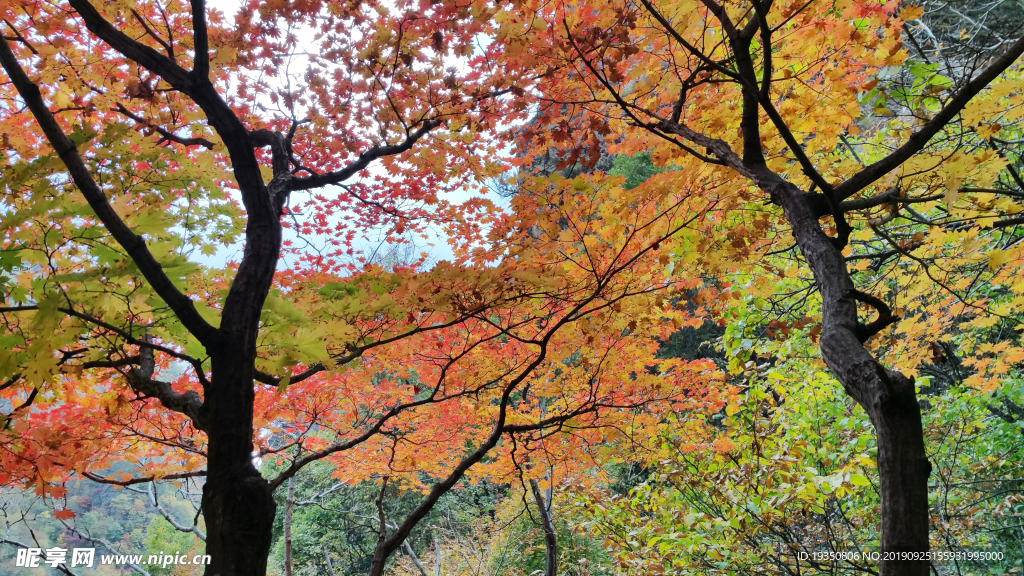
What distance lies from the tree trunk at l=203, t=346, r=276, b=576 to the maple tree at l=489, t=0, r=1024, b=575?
197cm

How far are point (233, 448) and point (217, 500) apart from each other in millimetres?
189

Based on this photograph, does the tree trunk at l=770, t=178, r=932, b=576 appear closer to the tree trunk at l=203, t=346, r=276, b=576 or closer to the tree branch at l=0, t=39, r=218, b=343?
the tree trunk at l=203, t=346, r=276, b=576

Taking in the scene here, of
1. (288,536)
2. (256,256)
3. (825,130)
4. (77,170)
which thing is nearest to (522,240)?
(256,256)

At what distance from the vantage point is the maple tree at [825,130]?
1500 millimetres

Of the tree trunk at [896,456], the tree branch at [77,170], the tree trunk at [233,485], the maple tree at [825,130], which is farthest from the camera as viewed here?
the tree trunk at [233,485]

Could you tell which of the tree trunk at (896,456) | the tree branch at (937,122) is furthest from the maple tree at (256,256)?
the tree trunk at (896,456)

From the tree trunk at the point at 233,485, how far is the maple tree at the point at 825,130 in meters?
1.97

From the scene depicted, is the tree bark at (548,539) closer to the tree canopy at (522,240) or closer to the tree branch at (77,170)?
the tree canopy at (522,240)

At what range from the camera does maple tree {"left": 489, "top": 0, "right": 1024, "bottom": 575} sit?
150 centimetres

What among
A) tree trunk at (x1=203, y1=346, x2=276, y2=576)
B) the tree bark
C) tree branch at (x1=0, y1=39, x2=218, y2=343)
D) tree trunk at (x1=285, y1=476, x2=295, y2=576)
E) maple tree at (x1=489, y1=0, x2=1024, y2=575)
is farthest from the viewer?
tree trunk at (x1=285, y1=476, x2=295, y2=576)

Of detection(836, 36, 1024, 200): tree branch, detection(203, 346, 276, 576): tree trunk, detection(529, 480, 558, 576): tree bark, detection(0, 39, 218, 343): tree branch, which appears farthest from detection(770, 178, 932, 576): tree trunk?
detection(529, 480, 558, 576): tree bark

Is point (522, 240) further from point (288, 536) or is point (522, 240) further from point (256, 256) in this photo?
point (288, 536)

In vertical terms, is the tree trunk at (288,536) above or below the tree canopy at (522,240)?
below

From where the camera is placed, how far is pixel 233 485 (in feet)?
6.10
